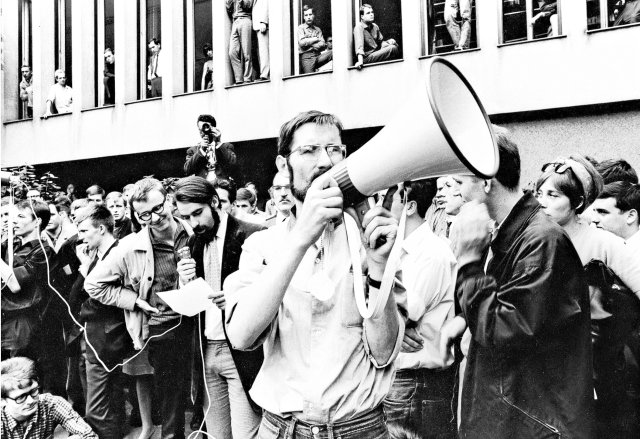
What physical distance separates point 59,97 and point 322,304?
2.52 meters

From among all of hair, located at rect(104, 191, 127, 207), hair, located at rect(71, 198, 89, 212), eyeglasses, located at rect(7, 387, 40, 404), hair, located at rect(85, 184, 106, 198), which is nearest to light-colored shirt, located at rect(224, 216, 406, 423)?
hair, located at rect(104, 191, 127, 207)

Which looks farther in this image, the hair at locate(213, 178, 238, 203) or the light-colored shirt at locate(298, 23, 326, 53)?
the hair at locate(213, 178, 238, 203)

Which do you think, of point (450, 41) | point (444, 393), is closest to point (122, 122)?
point (450, 41)

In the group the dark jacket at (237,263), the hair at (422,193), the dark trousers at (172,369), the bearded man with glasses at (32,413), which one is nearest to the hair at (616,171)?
the hair at (422,193)

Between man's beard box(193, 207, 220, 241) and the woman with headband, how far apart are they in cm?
152

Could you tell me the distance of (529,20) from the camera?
10.00 ft

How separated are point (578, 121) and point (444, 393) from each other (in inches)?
47.5

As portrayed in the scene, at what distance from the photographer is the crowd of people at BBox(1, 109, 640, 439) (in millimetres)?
2168

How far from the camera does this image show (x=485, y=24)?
3.12 m

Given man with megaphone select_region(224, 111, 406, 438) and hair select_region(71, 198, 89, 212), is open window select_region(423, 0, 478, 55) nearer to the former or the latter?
man with megaphone select_region(224, 111, 406, 438)

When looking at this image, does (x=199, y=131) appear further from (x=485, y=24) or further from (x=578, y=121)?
(x=578, y=121)

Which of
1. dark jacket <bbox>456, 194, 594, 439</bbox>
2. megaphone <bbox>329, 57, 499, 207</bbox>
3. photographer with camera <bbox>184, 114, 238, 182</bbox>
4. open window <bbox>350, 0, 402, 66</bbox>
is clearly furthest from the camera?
photographer with camera <bbox>184, 114, 238, 182</bbox>

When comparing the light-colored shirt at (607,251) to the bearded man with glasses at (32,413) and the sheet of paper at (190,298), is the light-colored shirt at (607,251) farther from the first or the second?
the bearded man with glasses at (32,413)

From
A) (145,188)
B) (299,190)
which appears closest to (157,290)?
(145,188)
